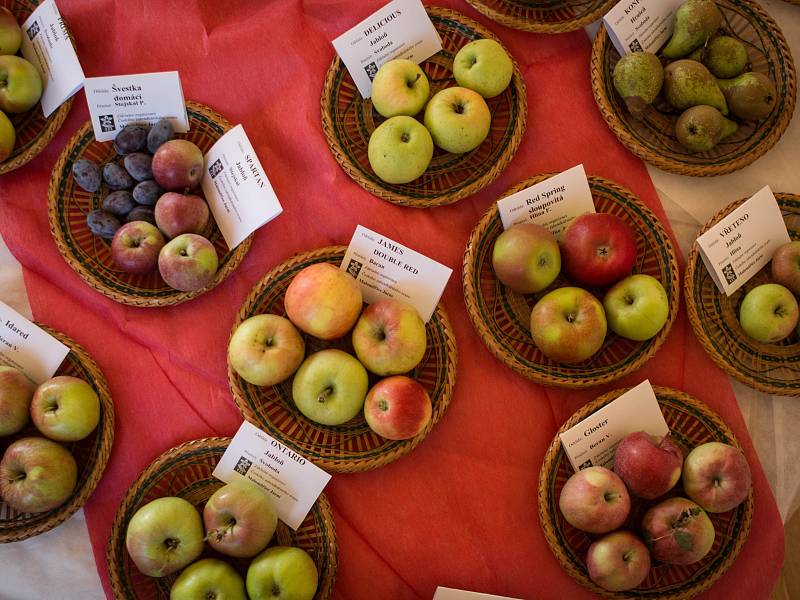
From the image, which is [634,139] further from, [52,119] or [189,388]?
[52,119]

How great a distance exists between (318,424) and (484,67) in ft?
2.61

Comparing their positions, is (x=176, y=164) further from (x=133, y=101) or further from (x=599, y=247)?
(x=599, y=247)

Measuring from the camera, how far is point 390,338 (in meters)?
1.17

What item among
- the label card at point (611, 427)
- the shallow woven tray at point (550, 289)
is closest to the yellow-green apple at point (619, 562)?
the label card at point (611, 427)

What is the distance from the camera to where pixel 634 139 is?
140 centimetres

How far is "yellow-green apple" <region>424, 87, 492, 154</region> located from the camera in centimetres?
131

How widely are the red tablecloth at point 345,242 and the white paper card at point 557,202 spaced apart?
0.11 m

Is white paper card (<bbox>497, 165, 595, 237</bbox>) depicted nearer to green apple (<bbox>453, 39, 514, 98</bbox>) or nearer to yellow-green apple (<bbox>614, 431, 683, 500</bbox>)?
green apple (<bbox>453, 39, 514, 98</bbox>)

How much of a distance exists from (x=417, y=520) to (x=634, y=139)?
36.0 inches

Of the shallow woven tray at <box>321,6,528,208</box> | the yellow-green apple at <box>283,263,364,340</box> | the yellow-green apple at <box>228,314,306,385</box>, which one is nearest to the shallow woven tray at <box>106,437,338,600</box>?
the yellow-green apple at <box>228,314,306,385</box>

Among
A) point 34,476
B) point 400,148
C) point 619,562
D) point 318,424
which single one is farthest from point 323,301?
point 619,562

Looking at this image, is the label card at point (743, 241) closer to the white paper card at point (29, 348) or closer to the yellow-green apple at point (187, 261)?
the yellow-green apple at point (187, 261)

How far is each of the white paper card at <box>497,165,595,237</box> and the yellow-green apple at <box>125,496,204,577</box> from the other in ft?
2.65

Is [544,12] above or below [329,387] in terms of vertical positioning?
above
